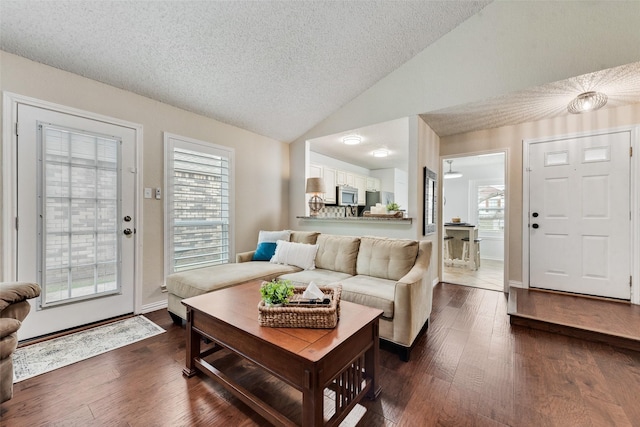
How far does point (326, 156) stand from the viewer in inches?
213

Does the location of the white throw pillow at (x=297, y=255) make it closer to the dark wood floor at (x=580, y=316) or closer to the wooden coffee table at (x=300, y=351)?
the wooden coffee table at (x=300, y=351)

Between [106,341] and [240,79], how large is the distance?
2.78m

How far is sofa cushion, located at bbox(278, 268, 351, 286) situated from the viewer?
100 inches

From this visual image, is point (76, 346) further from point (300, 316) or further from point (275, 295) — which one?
point (300, 316)

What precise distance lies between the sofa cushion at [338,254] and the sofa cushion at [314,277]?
0.08 m

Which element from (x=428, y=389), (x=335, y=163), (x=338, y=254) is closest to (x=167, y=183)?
(x=338, y=254)

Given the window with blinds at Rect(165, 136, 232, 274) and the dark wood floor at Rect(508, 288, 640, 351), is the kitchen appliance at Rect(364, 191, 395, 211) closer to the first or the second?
the dark wood floor at Rect(508, 288, 640, 351)

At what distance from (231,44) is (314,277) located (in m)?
2.35

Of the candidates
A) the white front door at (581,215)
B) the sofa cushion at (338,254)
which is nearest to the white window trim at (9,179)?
the sofa cushion at (338,254)

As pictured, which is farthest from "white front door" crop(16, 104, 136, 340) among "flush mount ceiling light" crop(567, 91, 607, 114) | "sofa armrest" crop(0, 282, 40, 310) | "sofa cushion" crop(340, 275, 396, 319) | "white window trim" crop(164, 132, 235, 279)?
"flush mount ceiling light" crop(567, 91, 607, 114)

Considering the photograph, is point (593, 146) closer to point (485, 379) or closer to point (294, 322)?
point (485, 379)

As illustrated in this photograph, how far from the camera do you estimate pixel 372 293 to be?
2.12 m

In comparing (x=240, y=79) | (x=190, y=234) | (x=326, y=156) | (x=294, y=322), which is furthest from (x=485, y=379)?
(x=326, y=156)

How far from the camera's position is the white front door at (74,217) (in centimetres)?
219
